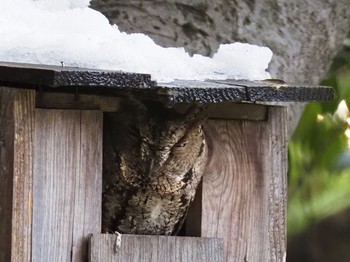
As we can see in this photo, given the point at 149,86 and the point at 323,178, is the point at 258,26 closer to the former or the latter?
the point at 149,86

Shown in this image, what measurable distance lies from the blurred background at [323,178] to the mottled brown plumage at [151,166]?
1070mm

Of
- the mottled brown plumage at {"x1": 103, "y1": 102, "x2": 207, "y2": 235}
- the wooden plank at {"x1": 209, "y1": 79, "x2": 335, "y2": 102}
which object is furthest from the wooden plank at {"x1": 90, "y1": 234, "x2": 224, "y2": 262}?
the wooden plank at {"x1": 209, "y1": 79, "x2": 335, "y2": 102}

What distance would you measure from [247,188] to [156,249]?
286 millimetres

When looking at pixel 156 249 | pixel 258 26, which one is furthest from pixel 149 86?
pixel 258 26

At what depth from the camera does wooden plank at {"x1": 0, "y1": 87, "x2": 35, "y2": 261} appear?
5.98 ft

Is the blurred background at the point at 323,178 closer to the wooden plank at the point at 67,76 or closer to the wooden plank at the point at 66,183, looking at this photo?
the wooden plank at the point at 66,183

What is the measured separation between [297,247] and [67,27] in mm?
2892

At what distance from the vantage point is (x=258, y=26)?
2.76 m

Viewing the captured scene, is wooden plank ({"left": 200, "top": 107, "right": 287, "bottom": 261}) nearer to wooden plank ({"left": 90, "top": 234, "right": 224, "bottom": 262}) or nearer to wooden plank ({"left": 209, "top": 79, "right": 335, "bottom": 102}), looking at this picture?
wooden plank ({"left": 90, "top": 234, "right": 224, "bottom": 262})

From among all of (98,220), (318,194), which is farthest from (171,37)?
(318,194)

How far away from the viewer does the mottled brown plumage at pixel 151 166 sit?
2014 millimetres

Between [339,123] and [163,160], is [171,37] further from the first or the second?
[339,123]

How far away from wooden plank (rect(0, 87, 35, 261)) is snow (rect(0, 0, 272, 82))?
0.09 meters

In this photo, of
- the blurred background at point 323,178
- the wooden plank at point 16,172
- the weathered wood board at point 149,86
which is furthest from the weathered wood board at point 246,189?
the blurred background at point 323,178
